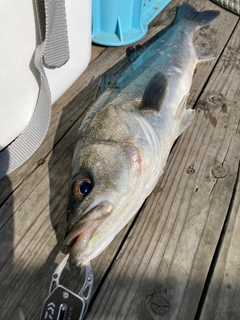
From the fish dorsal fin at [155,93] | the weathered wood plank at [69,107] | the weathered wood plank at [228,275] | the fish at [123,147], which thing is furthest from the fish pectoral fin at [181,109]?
the weathered wood plank at [69,107]

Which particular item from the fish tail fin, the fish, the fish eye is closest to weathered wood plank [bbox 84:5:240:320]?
the fish

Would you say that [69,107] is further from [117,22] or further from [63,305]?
[63,305]

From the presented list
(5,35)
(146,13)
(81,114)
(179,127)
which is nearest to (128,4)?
(146,13)

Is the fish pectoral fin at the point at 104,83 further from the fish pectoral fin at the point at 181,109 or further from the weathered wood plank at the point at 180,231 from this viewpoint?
the weathered wood plank at the point at 180,231

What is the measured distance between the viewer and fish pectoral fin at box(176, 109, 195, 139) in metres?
2.01

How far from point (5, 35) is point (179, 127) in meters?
1.10

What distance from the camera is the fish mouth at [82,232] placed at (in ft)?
4.17

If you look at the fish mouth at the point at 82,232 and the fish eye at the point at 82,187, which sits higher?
the fish eye at the point at 82,187

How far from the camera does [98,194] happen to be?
1.36 meters

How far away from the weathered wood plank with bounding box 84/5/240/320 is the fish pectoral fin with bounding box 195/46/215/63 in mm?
536

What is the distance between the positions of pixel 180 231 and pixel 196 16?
1.99 metres

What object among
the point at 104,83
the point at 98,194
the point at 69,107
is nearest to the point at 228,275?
the point at 98,194

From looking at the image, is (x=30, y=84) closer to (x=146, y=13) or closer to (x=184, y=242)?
(x=184, y=242)

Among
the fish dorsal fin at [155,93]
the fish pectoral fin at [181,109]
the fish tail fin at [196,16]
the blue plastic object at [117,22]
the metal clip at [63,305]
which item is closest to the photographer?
the metal clip at [63,305]
